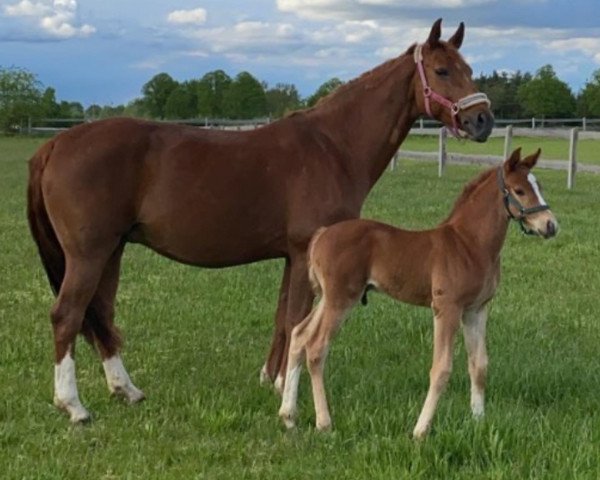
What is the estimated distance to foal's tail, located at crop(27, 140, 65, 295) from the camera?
509cm

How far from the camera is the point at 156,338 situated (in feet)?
21.8

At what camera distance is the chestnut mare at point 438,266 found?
427 cm

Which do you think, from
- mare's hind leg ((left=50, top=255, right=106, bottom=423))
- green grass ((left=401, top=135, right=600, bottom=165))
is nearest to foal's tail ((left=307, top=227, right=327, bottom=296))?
mare's hind leg ((left=50, top=255, right=106, bottom=423))

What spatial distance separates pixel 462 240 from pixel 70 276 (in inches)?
88.0

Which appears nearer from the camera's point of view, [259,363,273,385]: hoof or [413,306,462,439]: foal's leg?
[413,306,462,439]: foal's leg

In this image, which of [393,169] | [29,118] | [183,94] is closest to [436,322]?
[393,169]

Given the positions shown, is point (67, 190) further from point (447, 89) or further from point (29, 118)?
point (29, 118)

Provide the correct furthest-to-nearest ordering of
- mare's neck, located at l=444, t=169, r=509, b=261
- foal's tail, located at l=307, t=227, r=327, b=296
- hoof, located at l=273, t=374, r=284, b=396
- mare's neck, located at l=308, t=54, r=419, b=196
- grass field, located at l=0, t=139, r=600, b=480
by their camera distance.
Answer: mare's neck, located at l=308, t=54, r=419, b=196, hoof, located at l=273, t=374, r=284, b=396, foal's tail, located at l=307, t=227, r=327, b=296, mare's neck, located at l=444, t=169, r=509, b=261, grass field, located at l=0, t=139, r=600, b=480

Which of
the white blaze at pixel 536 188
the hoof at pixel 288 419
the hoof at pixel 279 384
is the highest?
the white blaze at pixel 536 188

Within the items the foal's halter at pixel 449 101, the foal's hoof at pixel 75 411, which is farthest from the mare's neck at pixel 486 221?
the foal's hoof at pixel 75 411

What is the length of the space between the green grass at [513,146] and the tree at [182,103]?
83.3ft

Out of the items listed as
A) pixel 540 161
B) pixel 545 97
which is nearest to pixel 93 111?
pixel 545 97

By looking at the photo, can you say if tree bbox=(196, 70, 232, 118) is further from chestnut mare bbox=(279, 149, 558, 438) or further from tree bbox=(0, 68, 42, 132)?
chestnut mare bbox=(279, 149, 558, 438)

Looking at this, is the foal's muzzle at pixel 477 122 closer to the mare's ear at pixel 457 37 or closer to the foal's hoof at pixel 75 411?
the mare's ear at pixel 457 37
